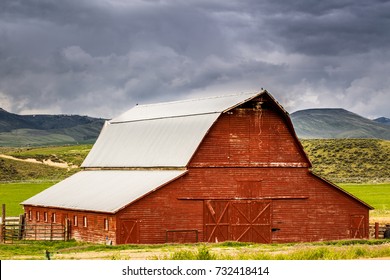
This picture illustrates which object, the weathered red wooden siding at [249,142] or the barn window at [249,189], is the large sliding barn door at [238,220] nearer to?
the barn window at [249,189]

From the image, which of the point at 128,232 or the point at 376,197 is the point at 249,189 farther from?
the point at 376,197

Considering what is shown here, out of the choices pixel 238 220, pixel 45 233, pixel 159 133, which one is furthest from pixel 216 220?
pixel 45 233

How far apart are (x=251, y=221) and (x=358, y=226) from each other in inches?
262

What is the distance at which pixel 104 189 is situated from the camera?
50844 mm

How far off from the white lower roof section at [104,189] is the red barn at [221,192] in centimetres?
12

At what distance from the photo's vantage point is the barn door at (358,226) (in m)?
50.4

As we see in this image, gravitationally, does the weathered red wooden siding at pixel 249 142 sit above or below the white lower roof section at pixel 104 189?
above

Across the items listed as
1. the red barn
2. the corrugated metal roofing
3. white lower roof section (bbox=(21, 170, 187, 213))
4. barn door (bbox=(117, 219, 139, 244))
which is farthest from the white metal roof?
barn door (bbox=(117, 219, 139, 244))

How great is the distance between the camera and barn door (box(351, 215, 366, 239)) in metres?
50.4

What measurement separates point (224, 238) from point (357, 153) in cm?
9880

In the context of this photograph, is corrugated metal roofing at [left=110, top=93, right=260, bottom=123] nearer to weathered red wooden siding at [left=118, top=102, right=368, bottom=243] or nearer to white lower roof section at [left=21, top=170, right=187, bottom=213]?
weathered red wooden siding at [left=118, top=102, right=368, bottom=243]

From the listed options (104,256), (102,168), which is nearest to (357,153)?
(102,168)

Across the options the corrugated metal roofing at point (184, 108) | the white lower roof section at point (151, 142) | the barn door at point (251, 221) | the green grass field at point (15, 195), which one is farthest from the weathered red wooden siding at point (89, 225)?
the green grass field at point (15, 195)
